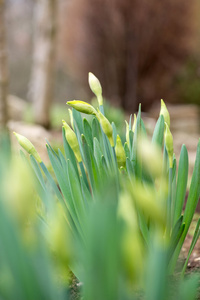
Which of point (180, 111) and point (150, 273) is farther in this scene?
point (180, 111)

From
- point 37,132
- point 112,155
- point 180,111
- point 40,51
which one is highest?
point 40,51

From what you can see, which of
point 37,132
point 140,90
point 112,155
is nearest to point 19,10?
point 140,90

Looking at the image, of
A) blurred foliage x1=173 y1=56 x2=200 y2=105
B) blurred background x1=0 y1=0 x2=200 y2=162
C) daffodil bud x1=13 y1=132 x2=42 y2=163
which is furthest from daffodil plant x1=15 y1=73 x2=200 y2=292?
blurred foliage x1=173 y1=56 x2=200 y2=105

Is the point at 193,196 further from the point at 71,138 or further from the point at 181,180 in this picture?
the point at 71,138

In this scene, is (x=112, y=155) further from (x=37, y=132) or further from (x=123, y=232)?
(x=37, y=132)

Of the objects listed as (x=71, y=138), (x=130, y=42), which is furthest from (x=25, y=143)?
(x=130, y=42)

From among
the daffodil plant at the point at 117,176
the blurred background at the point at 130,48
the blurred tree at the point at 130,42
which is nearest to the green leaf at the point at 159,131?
the daffodil plant at the point at 117,176

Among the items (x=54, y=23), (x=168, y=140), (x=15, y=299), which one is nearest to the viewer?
(x=15, y=299)
